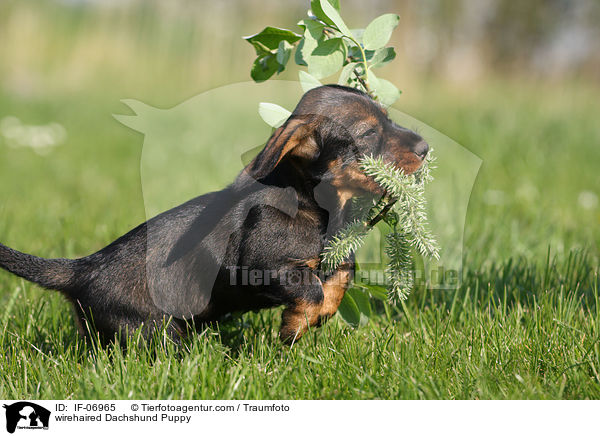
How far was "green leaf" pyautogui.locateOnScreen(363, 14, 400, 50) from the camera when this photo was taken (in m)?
2.32

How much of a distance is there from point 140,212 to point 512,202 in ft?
10.3

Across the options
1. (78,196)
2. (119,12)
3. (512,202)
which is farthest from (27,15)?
(512,202)

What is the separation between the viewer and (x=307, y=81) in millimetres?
2467

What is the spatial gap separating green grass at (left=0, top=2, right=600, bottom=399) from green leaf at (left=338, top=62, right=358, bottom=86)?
0.62 meters

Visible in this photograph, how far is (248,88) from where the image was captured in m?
2.44

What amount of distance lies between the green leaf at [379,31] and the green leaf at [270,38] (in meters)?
0.29

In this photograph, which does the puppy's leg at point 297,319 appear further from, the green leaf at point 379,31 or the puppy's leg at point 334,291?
the green leaf at point 379,31

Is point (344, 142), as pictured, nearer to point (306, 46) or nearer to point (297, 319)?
point (306, 46)

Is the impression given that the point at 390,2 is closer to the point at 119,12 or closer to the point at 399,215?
the point at 119,12

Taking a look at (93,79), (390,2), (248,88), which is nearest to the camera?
(248,88)

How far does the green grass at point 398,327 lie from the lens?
206 centimetres

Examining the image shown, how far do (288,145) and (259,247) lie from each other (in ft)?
1.32

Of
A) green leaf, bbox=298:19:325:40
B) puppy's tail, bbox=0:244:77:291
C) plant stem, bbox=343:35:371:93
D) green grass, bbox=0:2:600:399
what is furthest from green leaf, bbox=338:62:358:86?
puppy's tail, bbox=0:244:77:291
